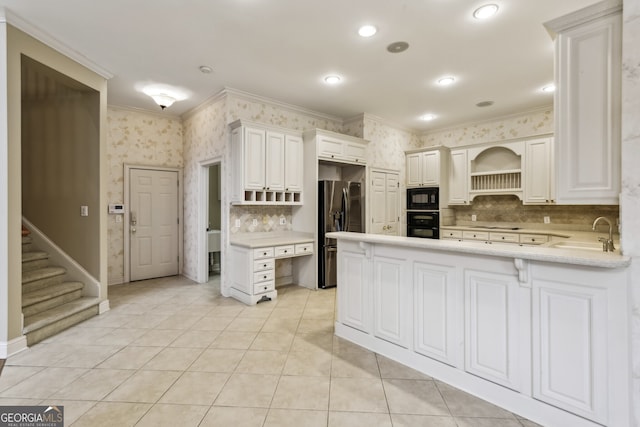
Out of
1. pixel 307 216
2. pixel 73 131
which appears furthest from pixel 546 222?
pixel 73 131

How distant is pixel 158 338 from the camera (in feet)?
9.99

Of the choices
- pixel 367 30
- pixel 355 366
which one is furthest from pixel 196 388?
pixel 367 30

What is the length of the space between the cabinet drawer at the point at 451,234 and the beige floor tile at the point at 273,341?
3877 millimetres

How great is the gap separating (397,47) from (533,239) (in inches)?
146

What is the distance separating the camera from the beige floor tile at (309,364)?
95.0 inches

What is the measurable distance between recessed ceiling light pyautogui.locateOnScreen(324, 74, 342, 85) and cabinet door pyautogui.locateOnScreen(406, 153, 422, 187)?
272cm

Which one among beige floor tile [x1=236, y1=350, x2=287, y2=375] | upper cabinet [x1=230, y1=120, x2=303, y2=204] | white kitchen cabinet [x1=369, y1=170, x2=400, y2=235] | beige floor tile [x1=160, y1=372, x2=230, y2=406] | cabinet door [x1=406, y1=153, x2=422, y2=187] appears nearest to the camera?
beige floor tile [x1=160, y1=372, x2=230, y2=406]

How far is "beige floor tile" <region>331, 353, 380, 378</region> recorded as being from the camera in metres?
2.37

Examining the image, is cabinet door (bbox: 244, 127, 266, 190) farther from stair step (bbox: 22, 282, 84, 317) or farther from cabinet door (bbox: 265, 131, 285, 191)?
stair step (bbox: 22, 282, 84, 317)

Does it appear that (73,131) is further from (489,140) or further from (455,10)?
(489,140)

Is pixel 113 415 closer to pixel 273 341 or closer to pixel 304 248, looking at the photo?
pixel 273 341

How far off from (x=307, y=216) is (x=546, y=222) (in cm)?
409

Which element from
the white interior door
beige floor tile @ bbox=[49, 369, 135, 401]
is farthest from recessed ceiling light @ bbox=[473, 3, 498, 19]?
the white interior door

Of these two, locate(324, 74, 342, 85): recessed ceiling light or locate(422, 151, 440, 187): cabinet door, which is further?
locate(422, 151, 440, 187): cabinet door
